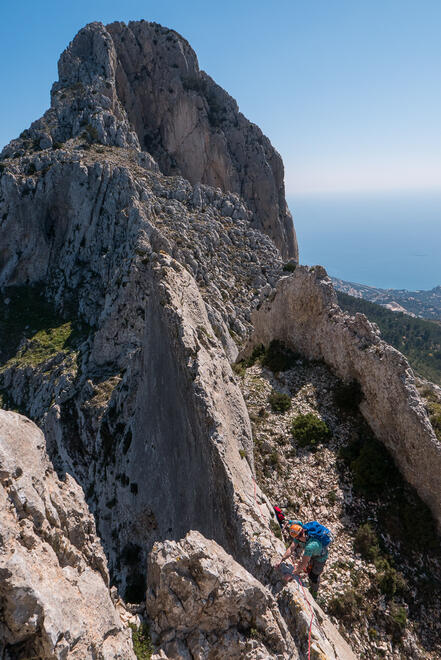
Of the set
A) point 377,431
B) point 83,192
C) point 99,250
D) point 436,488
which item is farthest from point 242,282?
point 436,488

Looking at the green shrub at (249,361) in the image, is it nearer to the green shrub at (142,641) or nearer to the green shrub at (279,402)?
the green shrub at (279,402)

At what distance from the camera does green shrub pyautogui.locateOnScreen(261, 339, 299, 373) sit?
20.5 m

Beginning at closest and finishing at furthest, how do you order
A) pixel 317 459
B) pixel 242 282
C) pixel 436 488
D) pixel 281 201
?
pixel 436 488 < pixel 317 459 < pixel 242 282 < pixel 281 201

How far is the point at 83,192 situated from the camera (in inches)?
1795

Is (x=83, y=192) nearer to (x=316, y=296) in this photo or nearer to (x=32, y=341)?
(x=32, y=341)

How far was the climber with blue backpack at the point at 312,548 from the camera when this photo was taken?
9.89 m

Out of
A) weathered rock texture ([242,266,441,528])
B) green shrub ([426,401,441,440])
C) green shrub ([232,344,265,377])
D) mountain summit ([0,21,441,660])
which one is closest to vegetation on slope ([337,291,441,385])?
mountain summit ([0,21,441,660])

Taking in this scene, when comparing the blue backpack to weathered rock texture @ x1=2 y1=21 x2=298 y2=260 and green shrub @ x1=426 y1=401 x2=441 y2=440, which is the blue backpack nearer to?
green shrub @ x1=426 y1=401 x2=441 y2=440

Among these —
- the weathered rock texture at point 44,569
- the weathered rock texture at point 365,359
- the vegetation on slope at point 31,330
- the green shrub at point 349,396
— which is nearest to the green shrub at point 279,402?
the green shrub at point 349,396

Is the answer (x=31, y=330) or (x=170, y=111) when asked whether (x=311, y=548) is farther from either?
(x=170, y=111)

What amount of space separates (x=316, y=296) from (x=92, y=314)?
25852 millimetres

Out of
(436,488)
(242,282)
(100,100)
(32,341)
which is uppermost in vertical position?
(100,100)

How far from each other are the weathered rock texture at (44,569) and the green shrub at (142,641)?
40 cm

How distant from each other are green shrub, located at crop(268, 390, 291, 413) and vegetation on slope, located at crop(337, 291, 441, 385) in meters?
69.7
